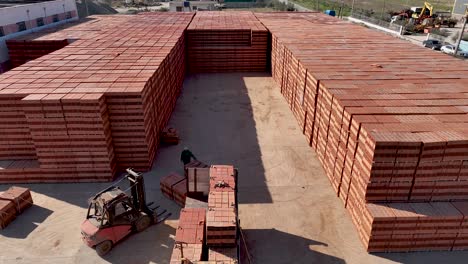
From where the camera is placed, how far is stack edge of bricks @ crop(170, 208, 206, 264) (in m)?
8.31

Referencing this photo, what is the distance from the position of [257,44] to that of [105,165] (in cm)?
1824

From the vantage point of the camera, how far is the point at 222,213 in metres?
8.73

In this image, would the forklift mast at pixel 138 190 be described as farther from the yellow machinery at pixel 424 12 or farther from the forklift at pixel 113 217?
the yellow machinery at pixel 424 12

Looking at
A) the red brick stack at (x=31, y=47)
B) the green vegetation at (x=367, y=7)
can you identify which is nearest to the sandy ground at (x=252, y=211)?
the red brick stack at (x=31, y=47)

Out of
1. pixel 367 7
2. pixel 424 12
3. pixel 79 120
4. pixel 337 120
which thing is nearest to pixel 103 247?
pixel 79 120

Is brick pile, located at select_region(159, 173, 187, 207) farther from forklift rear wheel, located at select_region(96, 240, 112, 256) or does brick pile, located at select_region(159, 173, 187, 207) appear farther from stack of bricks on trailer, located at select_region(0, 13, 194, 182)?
forklift rear wheel, located at select_region(96, 240, 112, 256)

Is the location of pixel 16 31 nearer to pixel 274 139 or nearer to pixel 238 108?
pixel 238 108

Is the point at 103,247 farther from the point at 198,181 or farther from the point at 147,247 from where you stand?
the point at 198,181

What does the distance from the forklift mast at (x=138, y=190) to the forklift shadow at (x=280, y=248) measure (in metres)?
3.20

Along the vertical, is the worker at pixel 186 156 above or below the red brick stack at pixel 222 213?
below

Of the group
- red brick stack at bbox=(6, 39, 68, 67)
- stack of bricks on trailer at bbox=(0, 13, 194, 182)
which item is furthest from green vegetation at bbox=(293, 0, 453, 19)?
stack of bricks on trailer at bbox=(0, 13, 194, 182)

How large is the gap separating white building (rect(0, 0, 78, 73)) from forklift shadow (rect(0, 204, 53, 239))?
1660cm

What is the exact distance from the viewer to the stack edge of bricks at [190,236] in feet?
27.3

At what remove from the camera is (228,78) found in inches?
1027
